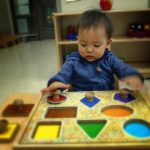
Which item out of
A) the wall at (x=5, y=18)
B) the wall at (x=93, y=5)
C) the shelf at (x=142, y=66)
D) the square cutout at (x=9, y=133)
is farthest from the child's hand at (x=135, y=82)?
the wall at (x=5, y=18)

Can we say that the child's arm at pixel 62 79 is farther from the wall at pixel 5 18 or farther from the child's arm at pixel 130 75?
the wall at pixel 5 18

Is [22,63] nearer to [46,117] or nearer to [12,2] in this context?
[12,2]

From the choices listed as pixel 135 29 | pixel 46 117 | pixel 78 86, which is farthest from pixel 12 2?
pixel 46 117

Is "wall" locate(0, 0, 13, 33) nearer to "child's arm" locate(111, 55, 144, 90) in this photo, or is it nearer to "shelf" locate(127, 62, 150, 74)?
"shelf" locate(127, 62, 150, 74)

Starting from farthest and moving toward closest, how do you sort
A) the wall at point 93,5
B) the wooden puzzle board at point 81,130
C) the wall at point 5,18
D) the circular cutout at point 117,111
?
the wall at point 5,18
the wall at point 93,5
the circular cutout at point 117,111
the wooden puzzle board at point 81,130

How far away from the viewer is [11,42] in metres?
4.54

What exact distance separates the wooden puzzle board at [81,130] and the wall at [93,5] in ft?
5.76

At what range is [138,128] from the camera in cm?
54

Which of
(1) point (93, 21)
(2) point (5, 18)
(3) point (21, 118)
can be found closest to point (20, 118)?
(3) point (21, 118)

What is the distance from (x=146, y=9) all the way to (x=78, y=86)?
143 cm

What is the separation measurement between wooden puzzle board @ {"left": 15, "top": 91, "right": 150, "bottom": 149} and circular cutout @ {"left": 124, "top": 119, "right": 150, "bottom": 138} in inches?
0.4

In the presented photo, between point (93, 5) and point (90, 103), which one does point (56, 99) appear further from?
point (93, 5)

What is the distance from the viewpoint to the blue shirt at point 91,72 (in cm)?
92

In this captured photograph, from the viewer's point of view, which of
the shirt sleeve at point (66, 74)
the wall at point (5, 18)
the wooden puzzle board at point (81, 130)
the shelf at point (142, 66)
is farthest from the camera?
the wall at point (5, 18)
